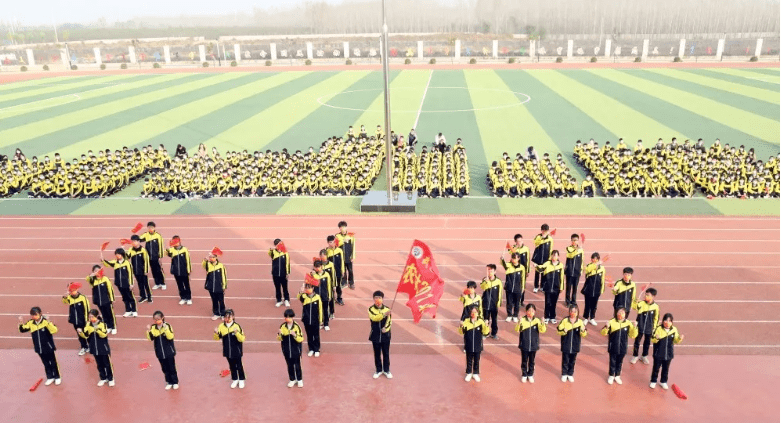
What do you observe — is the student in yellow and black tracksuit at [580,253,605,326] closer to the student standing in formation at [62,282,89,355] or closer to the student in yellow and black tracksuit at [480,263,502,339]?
the student in yellow and black tracksuit at [480,263,502,339]

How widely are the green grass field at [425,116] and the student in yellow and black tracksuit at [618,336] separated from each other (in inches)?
302

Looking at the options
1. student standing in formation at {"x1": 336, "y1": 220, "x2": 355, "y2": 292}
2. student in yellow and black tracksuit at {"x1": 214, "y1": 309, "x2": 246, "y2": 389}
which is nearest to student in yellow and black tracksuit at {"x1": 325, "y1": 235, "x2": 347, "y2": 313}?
student standing in formation at {"x1": 336, "y1": 220, "x2": 355, "y2": 292}

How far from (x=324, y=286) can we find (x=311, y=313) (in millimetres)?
Result: 797

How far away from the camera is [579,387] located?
27.8 ft

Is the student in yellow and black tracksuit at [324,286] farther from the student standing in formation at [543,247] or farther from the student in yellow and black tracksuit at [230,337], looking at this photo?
the student standing in formation at [543,247]

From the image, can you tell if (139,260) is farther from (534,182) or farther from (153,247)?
(534,182)

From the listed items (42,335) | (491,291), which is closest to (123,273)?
(42,335)

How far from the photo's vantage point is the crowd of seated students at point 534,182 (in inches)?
671

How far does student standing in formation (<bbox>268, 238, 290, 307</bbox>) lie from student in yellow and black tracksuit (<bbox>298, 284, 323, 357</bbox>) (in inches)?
55.8

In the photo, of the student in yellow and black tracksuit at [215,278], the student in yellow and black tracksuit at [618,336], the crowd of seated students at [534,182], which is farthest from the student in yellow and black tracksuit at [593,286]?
the crowd of seated students at [534,182]

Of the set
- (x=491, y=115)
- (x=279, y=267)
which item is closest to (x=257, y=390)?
(x=279, y=267)

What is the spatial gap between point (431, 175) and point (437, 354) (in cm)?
903

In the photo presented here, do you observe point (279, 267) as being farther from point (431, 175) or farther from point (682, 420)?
point (431, 175)

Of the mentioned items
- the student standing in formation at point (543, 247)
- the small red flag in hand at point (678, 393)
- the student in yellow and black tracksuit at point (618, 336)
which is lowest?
the small red flag in hand at point (678, 393)
